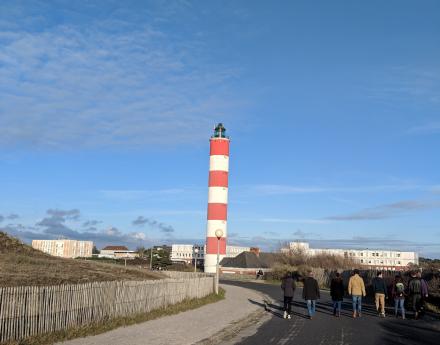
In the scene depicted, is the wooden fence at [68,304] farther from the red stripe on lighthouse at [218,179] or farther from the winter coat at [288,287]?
the red stripe on lighthouse at [218,179]

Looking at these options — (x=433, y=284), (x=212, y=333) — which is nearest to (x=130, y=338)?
(x=212, y=333)

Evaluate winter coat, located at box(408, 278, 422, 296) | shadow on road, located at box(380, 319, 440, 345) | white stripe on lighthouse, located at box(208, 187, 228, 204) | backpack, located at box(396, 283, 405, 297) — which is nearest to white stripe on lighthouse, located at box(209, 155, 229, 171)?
white stripe on lighthouse, located at box(208, 187, 228, 204)

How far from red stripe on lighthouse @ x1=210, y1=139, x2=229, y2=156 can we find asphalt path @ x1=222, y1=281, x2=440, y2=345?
1360 inches

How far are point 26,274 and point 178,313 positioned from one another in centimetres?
675

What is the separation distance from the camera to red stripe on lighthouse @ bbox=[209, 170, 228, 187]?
177ft

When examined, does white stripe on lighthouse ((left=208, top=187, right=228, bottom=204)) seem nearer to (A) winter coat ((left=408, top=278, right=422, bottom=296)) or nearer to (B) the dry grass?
(B) the dry grass

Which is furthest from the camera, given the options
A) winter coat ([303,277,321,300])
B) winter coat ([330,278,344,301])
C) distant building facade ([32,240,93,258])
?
distant building facade ([32,240,93,258])

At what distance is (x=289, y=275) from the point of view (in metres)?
20.0

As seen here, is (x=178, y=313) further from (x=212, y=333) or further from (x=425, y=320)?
(x=425, y=320)

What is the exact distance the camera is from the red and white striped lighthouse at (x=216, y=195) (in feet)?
175

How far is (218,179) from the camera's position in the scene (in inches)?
2124

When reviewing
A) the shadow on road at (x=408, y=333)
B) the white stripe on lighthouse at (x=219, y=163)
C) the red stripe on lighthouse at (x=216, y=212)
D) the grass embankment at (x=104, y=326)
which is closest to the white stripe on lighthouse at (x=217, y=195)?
the red stripe on lighthouse at (x=216, y=212)

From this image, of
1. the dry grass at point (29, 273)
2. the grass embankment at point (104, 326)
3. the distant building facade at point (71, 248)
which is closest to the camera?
the grass embankment at point (104, 326)

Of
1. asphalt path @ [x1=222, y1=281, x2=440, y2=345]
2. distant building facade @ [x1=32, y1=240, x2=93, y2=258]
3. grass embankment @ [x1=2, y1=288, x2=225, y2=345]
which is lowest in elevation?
asphalt path @ [x1=222, y1=281, x2=440, y2=345]
